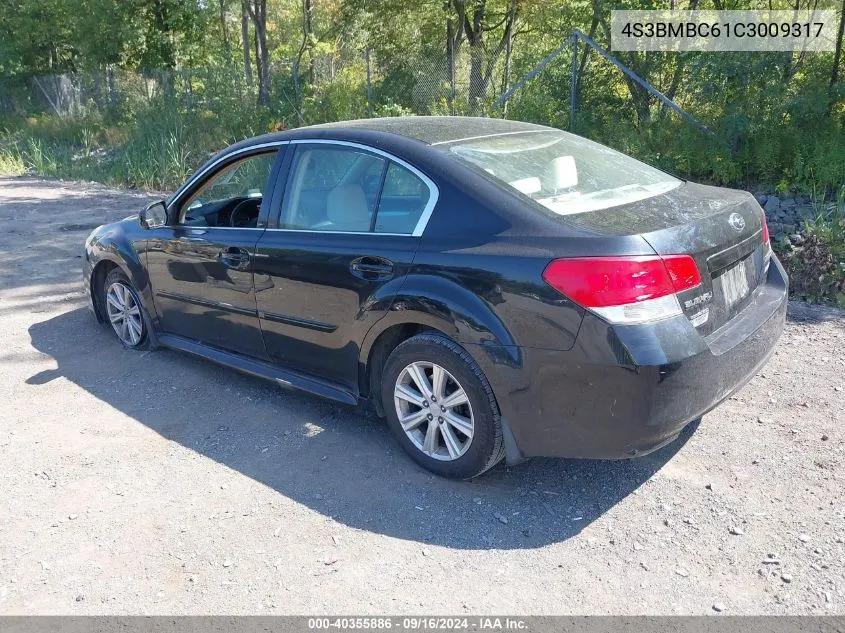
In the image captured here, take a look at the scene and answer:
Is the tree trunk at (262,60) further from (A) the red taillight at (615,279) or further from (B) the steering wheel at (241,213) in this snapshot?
(A) the red taillight at (615,279)

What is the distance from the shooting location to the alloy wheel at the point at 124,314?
5.60 metres

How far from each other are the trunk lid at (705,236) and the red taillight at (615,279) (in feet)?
0.26

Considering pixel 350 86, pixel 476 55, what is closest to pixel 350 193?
pixel 350 86

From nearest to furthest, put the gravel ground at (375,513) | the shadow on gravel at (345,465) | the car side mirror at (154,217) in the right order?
1. the gravel ground at (375,513)
2. the shadow on gravel at (345,465)
3. the car side mirror at (154,217)

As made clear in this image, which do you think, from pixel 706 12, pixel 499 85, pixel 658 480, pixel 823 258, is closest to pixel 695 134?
pixel 706 12

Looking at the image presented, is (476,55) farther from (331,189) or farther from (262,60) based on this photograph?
(331,189)

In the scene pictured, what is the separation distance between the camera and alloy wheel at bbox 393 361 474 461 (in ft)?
11.5

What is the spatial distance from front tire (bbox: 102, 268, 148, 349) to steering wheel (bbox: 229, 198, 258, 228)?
3.28 feet

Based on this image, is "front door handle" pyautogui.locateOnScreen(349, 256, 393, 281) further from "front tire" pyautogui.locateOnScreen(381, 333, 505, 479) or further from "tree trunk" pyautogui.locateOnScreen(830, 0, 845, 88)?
"tree trunk" pyautogui.locateOnScreen(830, 0, 845, 88)

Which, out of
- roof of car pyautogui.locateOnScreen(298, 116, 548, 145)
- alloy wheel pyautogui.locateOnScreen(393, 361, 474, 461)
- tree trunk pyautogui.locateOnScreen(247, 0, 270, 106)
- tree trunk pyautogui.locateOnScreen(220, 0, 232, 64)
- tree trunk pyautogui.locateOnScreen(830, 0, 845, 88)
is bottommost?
alloy wheel pyautogui.locateOnScreen(393, 361, 474, 461)

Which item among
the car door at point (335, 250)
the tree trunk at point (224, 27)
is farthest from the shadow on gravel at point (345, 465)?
the tree trunk at point (224, 27)

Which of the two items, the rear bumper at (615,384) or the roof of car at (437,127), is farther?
the roof of car at (437,127)

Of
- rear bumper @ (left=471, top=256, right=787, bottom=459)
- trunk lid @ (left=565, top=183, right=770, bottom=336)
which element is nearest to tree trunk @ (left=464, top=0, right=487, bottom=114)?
trunk lid @ (left=565, top=183, right=770, bottom=336)

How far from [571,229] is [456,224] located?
1.86 ft
